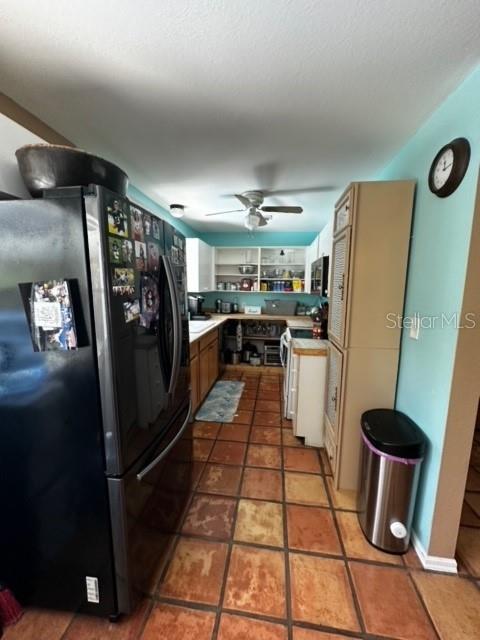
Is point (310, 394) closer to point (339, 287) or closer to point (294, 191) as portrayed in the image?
point (339, 287)

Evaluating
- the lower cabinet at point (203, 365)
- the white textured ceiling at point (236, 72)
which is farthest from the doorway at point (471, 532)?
the white textured ceiling at point (236, 72)

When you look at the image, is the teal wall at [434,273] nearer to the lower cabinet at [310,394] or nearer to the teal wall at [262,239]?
the lower cabinet at [310,394]

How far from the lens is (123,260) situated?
3.32 feet

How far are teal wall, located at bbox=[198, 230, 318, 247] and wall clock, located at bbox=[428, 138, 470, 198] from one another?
3.48 m

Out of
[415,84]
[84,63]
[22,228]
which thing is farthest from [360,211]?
[22,228]

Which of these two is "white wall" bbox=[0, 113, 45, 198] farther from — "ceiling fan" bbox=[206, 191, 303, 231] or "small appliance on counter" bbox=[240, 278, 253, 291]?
"small appliance on counter" bbox=[240, 278, 253, 291]

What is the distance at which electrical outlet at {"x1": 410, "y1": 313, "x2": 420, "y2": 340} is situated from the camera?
154cm

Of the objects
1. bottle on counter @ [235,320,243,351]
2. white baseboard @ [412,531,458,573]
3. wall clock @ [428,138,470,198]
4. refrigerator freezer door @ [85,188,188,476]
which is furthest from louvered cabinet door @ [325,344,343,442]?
bottle on counter @ [235,320,243,351]

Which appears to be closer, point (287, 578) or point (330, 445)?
point (287, 578)

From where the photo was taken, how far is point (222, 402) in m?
3.34

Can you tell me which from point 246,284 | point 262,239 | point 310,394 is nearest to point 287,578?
point 310,394

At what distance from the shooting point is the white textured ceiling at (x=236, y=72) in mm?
960

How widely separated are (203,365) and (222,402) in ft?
1.80

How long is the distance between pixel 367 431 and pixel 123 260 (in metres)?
1.56
